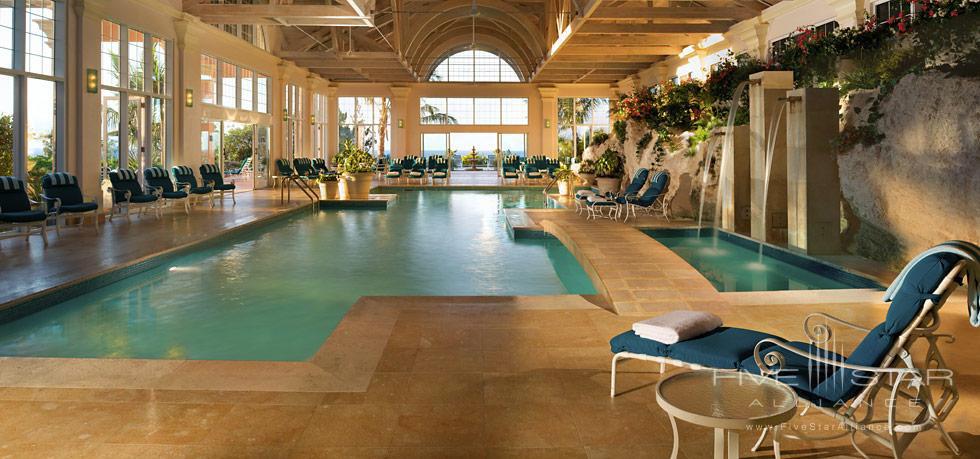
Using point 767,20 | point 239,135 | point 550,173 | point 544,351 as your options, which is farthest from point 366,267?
point 550,173

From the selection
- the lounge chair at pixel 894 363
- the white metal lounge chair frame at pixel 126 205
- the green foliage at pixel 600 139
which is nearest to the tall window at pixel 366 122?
the green foliage at pixel 600 139

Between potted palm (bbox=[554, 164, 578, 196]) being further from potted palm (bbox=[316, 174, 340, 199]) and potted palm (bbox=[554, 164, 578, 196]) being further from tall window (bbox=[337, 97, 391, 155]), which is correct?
tall window (bbox=[337, 97, 391, 155])

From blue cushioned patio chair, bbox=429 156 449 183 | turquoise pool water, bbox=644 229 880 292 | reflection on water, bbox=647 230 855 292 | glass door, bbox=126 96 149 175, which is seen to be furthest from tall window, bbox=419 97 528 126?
reflection on water, bbox=647 230 855 292

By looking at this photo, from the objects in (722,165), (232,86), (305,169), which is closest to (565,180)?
(722,165)

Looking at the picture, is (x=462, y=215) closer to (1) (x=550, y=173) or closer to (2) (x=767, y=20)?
(2) (x=767, y=20)

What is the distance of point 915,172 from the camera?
255 inches

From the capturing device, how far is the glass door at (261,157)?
18828mm

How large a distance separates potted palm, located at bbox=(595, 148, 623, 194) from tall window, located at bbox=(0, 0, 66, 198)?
32.4ft

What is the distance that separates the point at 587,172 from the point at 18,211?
1200 centimetres

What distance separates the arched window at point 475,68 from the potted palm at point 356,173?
14939mm

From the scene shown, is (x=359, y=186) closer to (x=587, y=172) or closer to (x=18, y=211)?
(x=587, y=172)

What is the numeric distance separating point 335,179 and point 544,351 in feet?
39.7

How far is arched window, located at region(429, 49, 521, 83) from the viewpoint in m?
29.3

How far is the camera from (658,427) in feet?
9.02
